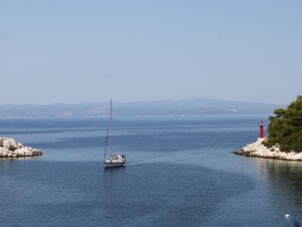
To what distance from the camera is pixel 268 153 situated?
116m

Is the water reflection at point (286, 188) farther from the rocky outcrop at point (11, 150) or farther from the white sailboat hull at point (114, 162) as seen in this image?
the rocky outcrop at point (11, 150)

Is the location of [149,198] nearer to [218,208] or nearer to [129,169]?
[218,208]

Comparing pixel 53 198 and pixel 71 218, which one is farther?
pixel 53 198

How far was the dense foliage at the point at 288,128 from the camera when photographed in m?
112

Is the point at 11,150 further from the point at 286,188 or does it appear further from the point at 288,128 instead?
the point at 286,188

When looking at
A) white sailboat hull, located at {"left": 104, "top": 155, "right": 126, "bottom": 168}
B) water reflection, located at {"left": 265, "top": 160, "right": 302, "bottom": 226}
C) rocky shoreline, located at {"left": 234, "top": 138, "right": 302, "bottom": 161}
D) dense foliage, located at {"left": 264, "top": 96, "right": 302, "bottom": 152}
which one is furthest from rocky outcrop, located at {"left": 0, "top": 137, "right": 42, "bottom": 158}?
water reflection, located at {"left": 265, "top": 160, "right": 302, "bottom": 226}

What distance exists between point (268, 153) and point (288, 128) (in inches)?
Result: 260

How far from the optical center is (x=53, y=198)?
72812 millimetres

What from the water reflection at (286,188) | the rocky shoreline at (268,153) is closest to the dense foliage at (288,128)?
the rocky shoreline at (268,153)

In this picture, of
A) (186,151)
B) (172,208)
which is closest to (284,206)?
(172,208)

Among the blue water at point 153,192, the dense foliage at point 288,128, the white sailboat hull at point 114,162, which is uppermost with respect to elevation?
the dense foliage at point 288,128

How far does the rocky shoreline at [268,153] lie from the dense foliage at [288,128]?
3.41 feet

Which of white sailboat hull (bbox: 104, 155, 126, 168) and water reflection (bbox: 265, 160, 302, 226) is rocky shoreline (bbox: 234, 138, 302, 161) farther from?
white sailboat hull (bbox: 104, 155, 126, 168)

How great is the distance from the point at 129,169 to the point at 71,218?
44180mm
